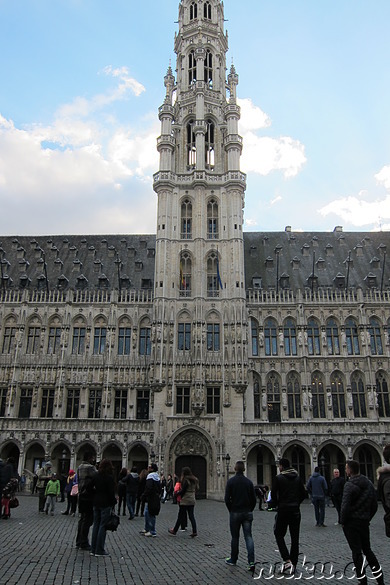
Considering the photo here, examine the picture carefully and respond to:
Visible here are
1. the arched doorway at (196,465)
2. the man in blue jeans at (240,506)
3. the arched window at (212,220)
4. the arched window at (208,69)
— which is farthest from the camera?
the arched window at (208,69)

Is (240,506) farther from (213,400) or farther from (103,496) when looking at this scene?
(213,400)

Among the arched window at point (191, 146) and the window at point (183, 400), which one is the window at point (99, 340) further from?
the arched window at point (191, 146)

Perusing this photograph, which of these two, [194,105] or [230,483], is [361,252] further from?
[230,483]

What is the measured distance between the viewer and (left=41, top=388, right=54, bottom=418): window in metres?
43.2

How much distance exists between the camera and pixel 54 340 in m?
45.2

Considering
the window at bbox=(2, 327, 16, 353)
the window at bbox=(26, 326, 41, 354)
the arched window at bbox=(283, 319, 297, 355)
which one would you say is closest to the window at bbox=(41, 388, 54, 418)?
the window at bbox=(26, 326, 41, 354)

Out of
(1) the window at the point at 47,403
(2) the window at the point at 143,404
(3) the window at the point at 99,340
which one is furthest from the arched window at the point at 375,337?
(1) the window at the point at 47,403

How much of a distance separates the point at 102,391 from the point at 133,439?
5.18 meters

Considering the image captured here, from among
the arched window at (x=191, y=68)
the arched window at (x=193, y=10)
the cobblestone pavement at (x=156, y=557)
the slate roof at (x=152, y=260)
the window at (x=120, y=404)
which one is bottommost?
the cobblestone pavement at (x=156, y=557)

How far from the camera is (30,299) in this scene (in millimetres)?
46219

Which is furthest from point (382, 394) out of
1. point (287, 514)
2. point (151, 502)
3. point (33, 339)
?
point (287, 514)

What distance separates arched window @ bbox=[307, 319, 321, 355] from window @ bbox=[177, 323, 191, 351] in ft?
35.1

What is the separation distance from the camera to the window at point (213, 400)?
4059 cm

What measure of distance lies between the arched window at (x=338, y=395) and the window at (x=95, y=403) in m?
20.0
